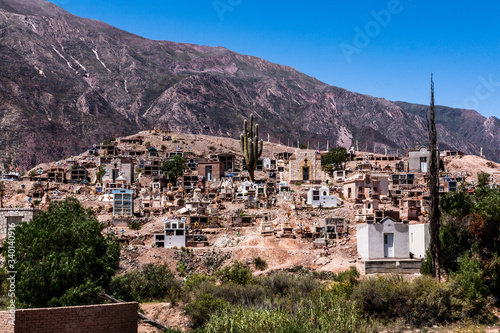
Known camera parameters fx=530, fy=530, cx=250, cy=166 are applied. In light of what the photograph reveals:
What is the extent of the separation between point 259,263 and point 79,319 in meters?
20.1

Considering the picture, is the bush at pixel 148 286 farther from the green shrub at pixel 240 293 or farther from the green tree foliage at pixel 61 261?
the green shrub at pixel 240 293

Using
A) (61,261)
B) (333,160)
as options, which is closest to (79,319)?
(61,261)

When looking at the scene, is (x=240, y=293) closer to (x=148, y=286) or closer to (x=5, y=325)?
(x=148, y=286)

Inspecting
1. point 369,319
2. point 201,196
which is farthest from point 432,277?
point 201,196

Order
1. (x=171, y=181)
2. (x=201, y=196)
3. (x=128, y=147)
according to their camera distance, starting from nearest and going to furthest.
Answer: (x=201, y=196)
(x=171, y=181)
(x=128, y=147)

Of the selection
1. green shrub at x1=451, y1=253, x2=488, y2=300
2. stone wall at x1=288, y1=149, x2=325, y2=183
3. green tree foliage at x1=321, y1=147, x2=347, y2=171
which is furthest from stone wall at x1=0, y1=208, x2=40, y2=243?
green tree foliage at x1=321, y1=147, x2=347, y2=171

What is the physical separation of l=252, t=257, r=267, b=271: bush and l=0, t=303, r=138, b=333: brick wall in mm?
17770

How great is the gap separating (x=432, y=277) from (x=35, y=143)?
5552 inches

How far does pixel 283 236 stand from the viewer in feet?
143

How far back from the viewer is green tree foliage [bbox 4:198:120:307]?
24.9m

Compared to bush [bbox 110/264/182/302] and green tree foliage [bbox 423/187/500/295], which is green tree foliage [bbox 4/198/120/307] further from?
green tree foliage [bbox 423/187/500/295]

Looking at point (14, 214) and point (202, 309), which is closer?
point (202, 309)

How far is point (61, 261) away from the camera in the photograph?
2591 cm

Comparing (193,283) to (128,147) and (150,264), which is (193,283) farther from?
(128,147)
